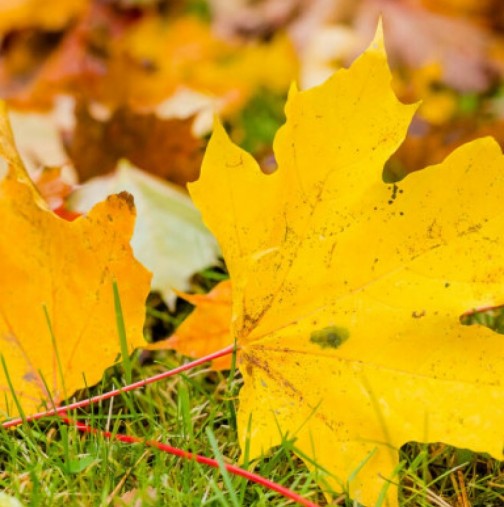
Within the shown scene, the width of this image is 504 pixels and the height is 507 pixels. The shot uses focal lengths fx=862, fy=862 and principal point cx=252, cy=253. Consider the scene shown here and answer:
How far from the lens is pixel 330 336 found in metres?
0.77

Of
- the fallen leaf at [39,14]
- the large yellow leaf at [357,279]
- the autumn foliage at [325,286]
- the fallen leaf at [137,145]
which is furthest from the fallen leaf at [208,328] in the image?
the fallen leaf at [39,14]

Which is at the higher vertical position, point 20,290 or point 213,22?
point 20,290

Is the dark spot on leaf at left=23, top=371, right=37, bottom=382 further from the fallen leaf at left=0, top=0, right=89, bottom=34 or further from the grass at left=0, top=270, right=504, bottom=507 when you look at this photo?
the fallen leaf at left=0, top=0, right=89, bottom=34

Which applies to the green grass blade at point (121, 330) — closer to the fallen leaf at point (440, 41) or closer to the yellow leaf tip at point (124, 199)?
the yellow leaf tip at point (124, 199)

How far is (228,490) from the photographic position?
699mm

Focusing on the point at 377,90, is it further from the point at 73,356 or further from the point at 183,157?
the point at 183,157

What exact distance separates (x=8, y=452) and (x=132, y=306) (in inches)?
6.8

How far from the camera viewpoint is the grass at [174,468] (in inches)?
28.3

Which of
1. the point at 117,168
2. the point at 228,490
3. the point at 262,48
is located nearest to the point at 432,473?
the point at 228,490

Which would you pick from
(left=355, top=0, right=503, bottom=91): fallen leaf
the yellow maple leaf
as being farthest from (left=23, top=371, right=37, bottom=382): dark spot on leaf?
(left=355, top=0, right=503, bottom=91): fallen leaf

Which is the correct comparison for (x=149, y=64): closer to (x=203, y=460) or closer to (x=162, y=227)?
(x=162, y=227)

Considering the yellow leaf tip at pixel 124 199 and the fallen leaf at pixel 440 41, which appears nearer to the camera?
the yellow leaf tip at pixel 124 199

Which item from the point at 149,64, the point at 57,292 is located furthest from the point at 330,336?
the point at 149,64

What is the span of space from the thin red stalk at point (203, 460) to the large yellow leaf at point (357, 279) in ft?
0.10
